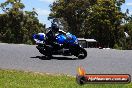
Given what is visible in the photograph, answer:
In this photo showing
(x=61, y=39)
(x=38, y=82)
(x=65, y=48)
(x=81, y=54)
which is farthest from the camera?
(x=61, y=39)

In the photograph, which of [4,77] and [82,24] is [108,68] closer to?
[4,77]

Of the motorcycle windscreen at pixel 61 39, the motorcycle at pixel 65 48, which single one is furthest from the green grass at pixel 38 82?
the motorcycle windscreen at pixel 61 39

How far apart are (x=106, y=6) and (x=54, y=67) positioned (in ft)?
221

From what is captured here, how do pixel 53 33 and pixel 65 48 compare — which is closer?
pixel 65 48

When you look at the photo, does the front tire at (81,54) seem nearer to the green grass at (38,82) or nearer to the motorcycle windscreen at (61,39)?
the motorcycle windscreen at (61,39)

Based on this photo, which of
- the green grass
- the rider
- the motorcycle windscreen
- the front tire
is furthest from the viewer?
the rider

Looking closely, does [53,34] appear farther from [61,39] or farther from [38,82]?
[38,82]

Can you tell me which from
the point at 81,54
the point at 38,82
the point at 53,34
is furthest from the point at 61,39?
the point at 38,82

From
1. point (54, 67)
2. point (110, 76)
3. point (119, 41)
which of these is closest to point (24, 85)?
point (110, 76)

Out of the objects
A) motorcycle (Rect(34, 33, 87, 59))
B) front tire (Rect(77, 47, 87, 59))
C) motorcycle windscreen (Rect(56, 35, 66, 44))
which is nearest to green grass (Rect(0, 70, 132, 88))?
front tire (Rect(77, 47, 87, 59))

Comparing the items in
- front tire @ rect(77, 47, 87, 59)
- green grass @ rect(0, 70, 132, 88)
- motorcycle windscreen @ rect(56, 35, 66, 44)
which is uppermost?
motorcycle windscreen @ rect(56, 35, 66, 44)

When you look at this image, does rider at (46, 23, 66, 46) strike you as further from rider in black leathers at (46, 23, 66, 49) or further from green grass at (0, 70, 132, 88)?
green grass at (0, 70, 132, 88)

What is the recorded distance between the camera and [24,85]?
10.3 metres

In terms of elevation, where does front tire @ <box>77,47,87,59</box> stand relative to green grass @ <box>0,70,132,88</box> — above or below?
below
